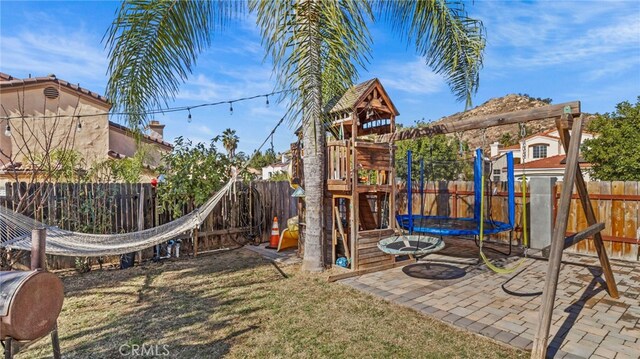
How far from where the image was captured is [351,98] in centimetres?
514

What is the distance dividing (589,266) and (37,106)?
15.0 m

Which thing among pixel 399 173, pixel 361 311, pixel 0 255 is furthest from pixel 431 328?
pixel 399 173

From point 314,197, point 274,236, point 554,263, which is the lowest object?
point 274,236

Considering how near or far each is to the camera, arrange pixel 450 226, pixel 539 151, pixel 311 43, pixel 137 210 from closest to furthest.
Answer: pixel 311 43 → pixel 450 226 → pixel 137 210 → pixel 539 151

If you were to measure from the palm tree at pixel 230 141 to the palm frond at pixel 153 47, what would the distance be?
3.69 metres

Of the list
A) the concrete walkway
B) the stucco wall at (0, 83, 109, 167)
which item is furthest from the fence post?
the stucco wall at (0, 83, 109, 167)

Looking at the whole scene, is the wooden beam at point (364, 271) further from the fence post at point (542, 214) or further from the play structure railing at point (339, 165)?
the fence post at point (542, 214)

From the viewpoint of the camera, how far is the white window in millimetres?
27641

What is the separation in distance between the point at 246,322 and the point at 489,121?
12.1 feet

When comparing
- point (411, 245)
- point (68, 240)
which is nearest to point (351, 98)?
point (411, 245)

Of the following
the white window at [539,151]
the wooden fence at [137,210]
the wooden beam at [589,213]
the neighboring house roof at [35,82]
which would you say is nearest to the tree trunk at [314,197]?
the wooden fence at [137,210]

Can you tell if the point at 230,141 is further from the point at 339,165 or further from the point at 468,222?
the point at 468,222

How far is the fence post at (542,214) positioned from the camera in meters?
3.26

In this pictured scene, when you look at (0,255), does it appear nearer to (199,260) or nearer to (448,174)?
(199,260)
